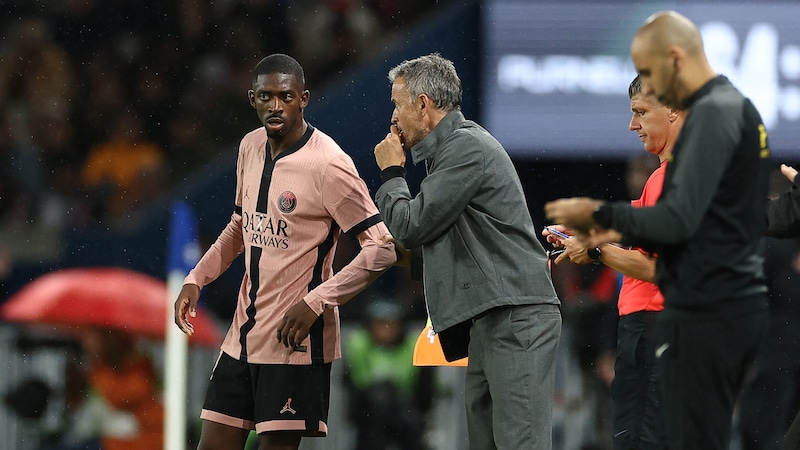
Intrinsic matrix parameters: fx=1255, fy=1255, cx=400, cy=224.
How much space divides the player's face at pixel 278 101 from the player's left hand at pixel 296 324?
67 cm

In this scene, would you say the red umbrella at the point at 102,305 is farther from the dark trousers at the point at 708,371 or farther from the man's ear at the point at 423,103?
the dark trousers at the point at 708,371

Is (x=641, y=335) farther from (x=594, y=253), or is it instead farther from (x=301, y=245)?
(x=301, y=245)

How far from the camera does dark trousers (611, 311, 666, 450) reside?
14.9ft

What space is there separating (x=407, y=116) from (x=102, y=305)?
3312mm

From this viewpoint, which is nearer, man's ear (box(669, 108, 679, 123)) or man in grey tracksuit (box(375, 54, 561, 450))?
man in grey tracksuit (box(375, 54, 561, 450))

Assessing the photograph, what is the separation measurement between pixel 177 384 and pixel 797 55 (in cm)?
427

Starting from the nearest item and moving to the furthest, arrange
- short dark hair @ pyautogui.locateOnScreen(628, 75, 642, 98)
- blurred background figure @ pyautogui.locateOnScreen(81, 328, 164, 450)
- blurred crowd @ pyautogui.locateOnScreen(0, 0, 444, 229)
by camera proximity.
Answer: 1. short dark hair @ pyautogui.locateOnScreen(628, 75, 642, 98)
2. blurred background figure @ pyautogui.locateOnScreen(81, 328, 164, 450)
3. blurred crowd @ pyautogui.locateOnScreen(0, 0, 444, 229)

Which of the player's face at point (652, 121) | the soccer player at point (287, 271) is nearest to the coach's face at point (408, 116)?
the soccer player at point (287, 271)

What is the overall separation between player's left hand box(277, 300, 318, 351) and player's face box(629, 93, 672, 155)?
142 cm

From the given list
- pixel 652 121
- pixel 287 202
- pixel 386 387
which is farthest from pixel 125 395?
pixel 652 121

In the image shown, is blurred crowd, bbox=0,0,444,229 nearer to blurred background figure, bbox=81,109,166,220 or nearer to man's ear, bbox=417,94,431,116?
blurred background figure, bbox=81,109,166,220

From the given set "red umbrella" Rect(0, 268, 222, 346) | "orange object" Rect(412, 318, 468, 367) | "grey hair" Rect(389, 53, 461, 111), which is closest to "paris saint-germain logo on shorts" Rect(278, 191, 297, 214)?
"grey hair" Rect(389, 53, 461, 111)

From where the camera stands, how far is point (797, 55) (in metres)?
7.80

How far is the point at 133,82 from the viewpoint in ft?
30.9
